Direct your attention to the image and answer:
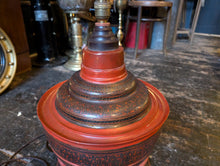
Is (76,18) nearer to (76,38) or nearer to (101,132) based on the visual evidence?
(76,38)

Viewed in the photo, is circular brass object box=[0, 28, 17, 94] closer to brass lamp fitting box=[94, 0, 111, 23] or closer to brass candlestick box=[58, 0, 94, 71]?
brass candlestick box=[58, 0, 94, 71]

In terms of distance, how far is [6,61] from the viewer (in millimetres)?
1641

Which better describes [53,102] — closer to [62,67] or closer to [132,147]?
[132,147]

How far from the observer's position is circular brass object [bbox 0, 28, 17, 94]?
161 cm

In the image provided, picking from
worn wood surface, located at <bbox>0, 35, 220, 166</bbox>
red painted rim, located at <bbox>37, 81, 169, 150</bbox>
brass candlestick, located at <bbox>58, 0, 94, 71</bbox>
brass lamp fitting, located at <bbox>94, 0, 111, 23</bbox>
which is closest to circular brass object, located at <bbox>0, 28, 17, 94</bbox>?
worn wood surface, located at <bbox>0, 35, 220, 166</bbox>

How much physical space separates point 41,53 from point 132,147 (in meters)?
2.25

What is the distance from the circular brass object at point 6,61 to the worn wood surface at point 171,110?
133mm

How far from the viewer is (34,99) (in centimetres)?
160

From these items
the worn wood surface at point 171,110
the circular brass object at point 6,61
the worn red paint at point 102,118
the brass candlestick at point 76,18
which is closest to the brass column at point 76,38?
the brass candlestick at point 76,18

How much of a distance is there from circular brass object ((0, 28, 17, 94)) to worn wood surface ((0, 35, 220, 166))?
0.44ft

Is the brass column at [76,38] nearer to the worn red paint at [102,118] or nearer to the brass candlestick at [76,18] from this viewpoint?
the brass candlestick at [76,18]

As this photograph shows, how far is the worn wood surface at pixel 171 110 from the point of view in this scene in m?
1.04

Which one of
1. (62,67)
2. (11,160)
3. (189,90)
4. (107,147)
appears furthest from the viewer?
(62,67)

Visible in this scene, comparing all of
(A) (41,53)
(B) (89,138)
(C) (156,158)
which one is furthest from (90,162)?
(A) (41,53)
